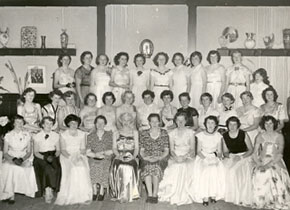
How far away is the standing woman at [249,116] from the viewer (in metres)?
5.12

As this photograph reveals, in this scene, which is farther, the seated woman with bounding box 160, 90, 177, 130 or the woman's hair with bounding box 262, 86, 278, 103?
the seated woman with bounding box 160, 90, 177, 130

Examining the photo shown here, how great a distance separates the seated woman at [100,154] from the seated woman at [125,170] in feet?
0.23

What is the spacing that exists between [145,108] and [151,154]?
0.77 metres

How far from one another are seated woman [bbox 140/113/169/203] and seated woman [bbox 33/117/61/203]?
0.89 m

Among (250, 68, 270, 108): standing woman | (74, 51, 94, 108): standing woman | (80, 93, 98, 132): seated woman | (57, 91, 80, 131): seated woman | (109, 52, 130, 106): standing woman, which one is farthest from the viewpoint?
(74, 51, 94, 108): standing woman

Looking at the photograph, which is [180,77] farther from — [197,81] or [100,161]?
[100,161]

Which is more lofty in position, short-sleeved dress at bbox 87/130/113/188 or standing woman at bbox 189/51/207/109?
standing woman at bbox 189/51/207/109

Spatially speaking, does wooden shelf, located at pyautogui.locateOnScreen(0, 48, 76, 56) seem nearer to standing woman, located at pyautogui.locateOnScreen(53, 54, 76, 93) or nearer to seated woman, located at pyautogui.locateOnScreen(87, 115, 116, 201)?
standing woman, located at pyautogui.locateOnScreen(53, 54, 76, 93)

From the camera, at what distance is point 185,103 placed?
508cm

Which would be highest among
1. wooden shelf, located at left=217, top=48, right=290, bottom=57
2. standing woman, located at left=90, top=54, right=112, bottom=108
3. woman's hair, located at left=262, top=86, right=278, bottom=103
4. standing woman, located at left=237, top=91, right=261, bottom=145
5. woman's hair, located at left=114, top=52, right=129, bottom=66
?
wooden shelf, located at left=217, top=48, right=290, bottom=57

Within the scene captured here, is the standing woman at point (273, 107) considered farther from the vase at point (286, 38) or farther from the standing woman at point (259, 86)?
the vase at point (286, 38)

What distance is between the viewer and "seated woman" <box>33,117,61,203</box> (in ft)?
14.8

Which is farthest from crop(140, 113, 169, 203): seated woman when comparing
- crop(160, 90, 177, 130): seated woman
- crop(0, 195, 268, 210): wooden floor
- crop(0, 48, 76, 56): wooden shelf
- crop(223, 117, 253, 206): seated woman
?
crop(0, 48, 76, 56): wooden shelf

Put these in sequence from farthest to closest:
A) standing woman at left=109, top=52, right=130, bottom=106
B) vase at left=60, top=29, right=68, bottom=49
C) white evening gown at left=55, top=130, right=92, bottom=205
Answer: vase at left=60, top=29, right=68, bottom=49
standing woman at left=109, top=52, right=130, bottom=106
white evening gown at left=55, top=130, right=92, bottom=205
